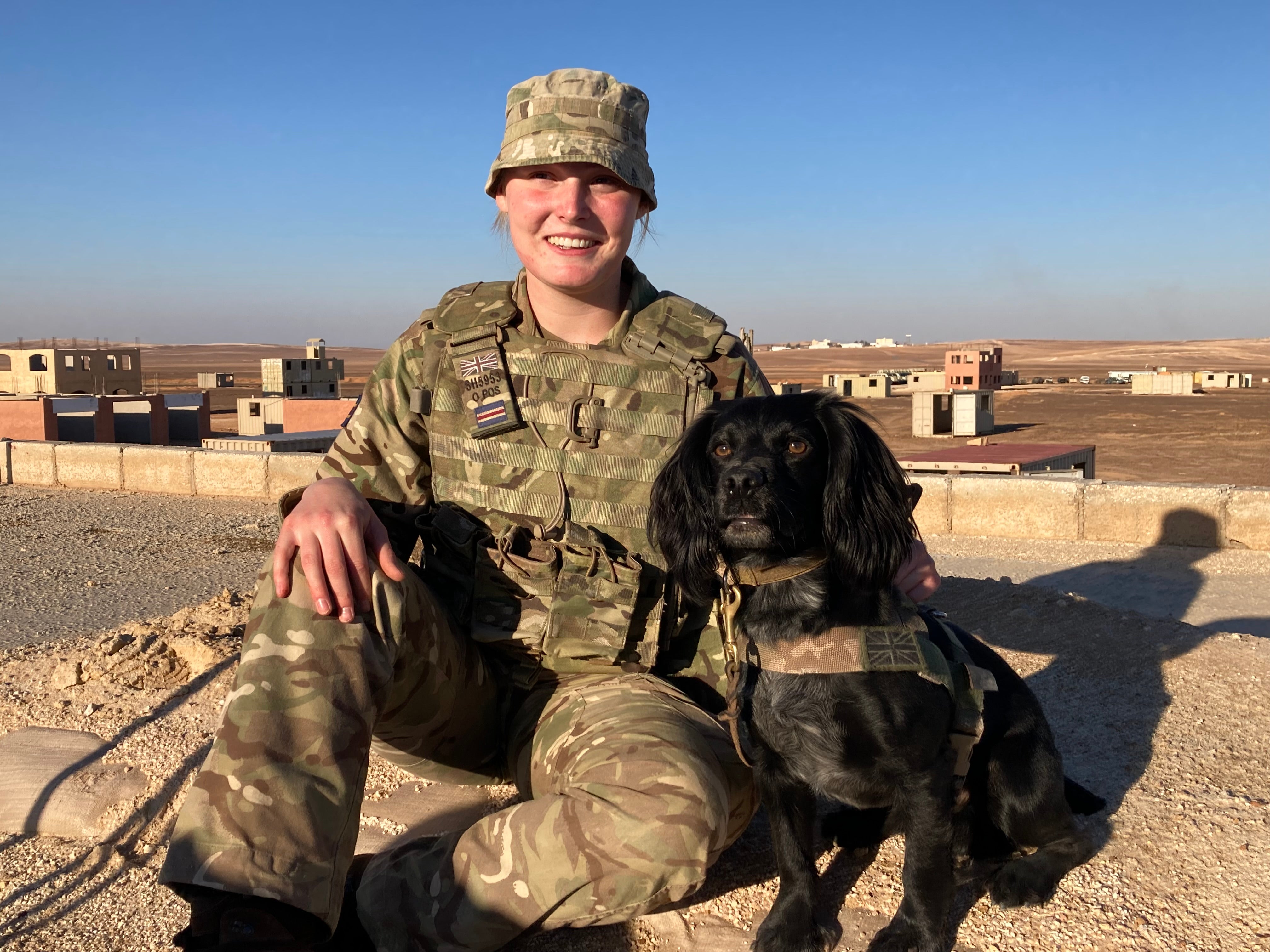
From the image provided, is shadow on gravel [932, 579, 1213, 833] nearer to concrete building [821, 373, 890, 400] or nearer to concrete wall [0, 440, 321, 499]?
concrete wall [0, 440, 321, 499]

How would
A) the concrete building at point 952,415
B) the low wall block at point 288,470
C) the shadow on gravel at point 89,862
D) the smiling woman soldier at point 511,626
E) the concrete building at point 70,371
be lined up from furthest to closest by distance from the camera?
the concrete building at point 70,371
the concrete building at point 952,415
the low wall block at point 288,470
the shadow on gravel at point 89,862
the smiling woman soldier at point 511,626

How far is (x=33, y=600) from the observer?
7.24 meters

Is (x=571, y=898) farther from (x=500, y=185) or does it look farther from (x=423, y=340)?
(x=500, y=185)

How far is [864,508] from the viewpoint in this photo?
8.37ft

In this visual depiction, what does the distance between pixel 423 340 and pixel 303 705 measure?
1290 mm

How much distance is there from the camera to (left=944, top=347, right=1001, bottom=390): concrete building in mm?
44906

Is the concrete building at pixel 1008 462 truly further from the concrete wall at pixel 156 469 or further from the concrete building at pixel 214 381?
the concrete building at pixel 214 381

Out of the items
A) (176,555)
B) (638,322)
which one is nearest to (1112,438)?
(176,555)

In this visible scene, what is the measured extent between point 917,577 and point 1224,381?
56.0 m

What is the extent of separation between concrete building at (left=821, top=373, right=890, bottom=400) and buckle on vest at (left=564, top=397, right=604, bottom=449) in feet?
143

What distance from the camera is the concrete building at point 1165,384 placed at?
46.8 m

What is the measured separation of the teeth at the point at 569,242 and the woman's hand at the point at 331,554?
957mm

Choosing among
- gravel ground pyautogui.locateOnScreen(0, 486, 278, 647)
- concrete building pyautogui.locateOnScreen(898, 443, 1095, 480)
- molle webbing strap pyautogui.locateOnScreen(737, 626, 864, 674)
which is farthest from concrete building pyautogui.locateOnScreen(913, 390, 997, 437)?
molle webbing strap pyautogui.locateOnScreen(737, 626, 864, 674)

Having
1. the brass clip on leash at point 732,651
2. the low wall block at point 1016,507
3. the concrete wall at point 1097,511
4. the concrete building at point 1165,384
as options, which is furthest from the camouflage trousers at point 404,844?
the concrete building at point 1165,384
